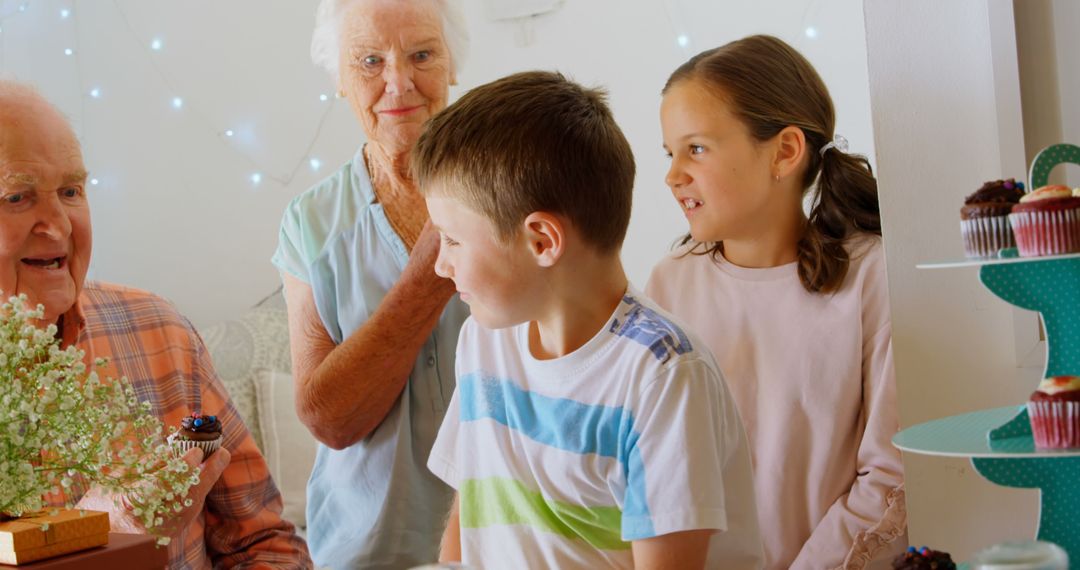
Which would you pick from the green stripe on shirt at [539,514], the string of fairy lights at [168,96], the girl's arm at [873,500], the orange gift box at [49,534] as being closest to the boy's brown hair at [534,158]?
the green stripe on shirt at [539,514]

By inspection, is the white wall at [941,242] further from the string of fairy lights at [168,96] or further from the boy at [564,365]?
the string of fairy lights at [168,96]

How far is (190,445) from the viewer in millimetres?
1275

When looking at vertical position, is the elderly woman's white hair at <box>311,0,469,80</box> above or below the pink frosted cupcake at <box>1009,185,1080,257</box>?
above

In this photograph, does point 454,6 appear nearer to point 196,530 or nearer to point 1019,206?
point 196,530

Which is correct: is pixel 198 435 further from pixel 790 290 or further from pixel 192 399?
pixel 790 290

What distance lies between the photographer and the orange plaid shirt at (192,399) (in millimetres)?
1459

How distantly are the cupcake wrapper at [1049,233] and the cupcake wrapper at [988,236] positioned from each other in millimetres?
39

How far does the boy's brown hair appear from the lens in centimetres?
113

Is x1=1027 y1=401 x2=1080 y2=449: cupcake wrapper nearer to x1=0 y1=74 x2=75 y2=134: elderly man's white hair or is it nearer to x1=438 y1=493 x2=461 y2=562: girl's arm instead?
x1=438 y1=493 x2=461 y2=562: girl's arm

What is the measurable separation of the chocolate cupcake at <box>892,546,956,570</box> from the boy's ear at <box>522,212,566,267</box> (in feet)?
1.45

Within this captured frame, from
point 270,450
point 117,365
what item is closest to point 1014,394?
point 117,365

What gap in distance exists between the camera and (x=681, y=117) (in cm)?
146

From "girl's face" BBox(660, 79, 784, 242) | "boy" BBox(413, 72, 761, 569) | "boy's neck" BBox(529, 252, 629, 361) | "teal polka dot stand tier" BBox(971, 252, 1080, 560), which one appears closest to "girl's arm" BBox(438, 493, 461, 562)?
"boy" BBox(413, 72, 761, 569)

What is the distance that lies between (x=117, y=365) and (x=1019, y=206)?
1.13 meters
